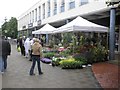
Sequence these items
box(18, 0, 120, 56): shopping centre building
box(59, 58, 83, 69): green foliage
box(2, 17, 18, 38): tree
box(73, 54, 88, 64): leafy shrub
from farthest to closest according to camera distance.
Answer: box(2, 17, 18, 38): tree
box(18, 0, 120, 56): shopping centre building
box(73, 54, 88, 64): leafy shrub
box(59, 58, 83, 69): green foliage

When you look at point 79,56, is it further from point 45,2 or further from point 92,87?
point 45,2

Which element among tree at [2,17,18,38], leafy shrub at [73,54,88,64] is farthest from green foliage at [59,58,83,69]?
tree at [2,17,18,38]

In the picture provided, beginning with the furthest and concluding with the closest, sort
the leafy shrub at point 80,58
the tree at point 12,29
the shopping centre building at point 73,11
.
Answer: the tree at point 12,29 → the shopping centre building at point 73,11 → the leafy shrub at point 80,58

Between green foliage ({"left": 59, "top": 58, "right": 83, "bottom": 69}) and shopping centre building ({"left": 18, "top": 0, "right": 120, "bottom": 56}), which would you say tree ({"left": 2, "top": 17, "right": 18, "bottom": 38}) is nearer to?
shopping centre building ({"left": 18, "top": 0, "right": 120, "bottom": 56})

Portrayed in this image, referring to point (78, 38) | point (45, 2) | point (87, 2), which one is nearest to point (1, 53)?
point (78, 38)

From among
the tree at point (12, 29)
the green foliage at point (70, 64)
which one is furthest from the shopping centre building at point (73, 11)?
the tree at point (12, 29)

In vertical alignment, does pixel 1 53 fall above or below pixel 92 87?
above

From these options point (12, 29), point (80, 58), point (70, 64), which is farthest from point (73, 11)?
point (12, 29)

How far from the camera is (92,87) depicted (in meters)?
9.38

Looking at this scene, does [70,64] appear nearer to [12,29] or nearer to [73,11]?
[73,11]

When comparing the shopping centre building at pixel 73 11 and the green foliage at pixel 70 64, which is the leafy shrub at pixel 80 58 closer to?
the green foliage at pixel 70 64

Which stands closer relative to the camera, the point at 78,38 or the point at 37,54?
the point at 37,54

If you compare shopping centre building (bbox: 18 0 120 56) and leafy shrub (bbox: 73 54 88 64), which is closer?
leafy shrub (bbox: 73 54 88 64)

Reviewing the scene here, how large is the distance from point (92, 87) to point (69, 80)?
1.58 metres
